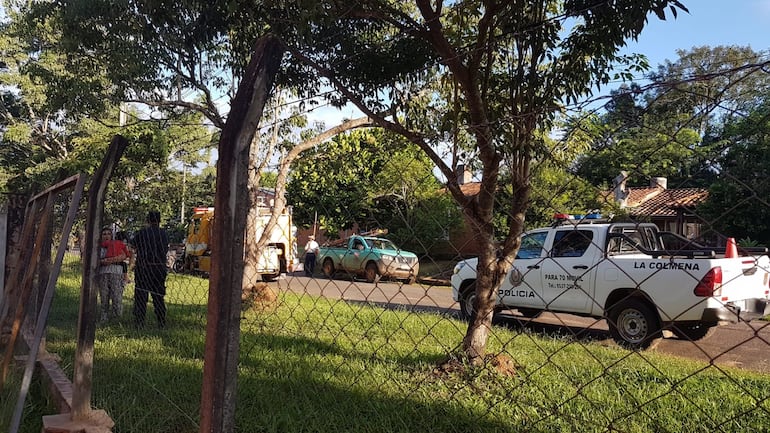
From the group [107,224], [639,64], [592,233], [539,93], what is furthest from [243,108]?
[107,224]

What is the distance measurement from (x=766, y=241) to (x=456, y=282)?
436cm

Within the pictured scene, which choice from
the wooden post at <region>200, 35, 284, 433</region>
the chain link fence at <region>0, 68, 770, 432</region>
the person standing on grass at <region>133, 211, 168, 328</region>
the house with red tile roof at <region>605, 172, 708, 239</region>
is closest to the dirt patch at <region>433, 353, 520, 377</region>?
the chain link fence at <region>0, 68, 770, 432</region>

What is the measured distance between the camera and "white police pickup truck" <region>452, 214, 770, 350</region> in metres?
5.48

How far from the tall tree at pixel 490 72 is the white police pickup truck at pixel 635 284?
563 millimetres

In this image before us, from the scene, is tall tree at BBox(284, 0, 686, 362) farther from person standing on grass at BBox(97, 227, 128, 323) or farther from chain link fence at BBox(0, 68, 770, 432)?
person standing on grass at BBox(97, 227, 128, 323)

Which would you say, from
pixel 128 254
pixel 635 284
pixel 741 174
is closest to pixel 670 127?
pixel 741 174

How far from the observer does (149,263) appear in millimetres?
7832

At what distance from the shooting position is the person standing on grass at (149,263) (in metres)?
7.75

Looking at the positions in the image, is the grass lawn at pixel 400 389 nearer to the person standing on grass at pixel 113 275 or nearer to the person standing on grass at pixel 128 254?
the person standing on grass at pixel 113 275

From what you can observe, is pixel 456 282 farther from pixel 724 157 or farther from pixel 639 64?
pixel 724 157

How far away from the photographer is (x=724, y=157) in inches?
72.1

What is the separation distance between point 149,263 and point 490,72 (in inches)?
213

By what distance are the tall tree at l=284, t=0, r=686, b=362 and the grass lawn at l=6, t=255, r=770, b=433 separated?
648 millimetres

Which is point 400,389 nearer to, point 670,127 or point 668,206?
point 668,206
